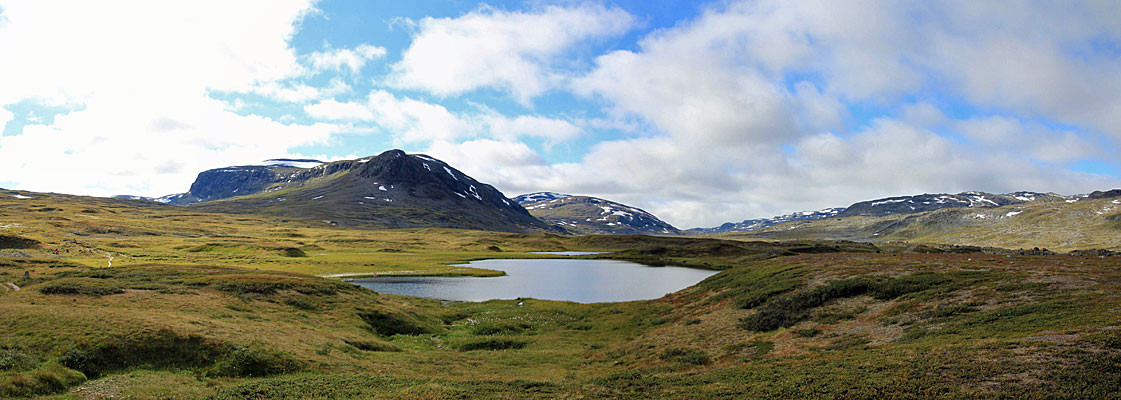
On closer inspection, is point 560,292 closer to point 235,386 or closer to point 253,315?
point 253,315

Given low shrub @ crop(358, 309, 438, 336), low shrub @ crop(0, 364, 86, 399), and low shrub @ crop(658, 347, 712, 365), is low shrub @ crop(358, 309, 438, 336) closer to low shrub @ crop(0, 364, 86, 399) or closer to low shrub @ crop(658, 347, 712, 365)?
low shrub @ crop(0, 364, 86, 399)

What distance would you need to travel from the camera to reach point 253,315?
4022 centimetres

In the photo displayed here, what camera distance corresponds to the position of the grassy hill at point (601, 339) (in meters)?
19.0

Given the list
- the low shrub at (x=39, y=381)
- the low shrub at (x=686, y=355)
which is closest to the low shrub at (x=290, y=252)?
the low shrub at (x=39, y=381)

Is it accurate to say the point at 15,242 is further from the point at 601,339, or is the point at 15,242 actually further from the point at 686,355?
the point at 686,355

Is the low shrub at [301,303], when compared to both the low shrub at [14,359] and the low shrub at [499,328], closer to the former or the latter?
the low shrub at [499,328]

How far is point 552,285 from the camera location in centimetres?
9362

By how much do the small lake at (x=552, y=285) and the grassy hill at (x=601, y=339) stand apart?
64.0 ft

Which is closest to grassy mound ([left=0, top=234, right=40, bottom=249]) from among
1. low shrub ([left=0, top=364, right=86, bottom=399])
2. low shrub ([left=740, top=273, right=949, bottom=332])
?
low shrub ([left=0, top=364, right=86, bottom=399])

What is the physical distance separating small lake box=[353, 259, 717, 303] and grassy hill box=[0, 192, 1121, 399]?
19505 millimetres

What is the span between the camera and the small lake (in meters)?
78.2

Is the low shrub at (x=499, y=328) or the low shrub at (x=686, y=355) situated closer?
the low shrub at (x=686, y=355)

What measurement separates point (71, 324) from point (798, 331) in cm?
4356

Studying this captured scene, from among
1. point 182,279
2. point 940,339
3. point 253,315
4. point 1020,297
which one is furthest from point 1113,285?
point 182,279
